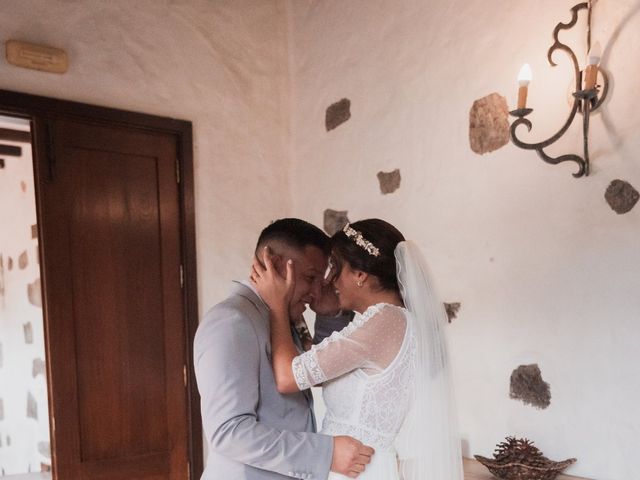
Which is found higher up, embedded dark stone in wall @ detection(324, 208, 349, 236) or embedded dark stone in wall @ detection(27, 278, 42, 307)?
embedded dark stone in wall @ detection(324, 208, 349, 236)

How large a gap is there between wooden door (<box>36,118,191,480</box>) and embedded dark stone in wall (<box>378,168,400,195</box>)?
3.56 feet

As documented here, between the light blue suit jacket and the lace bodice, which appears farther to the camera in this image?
the lace bodice

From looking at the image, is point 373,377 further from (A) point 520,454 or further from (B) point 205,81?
(B) point 205,81

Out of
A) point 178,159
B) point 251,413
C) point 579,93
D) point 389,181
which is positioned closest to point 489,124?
point 579,93

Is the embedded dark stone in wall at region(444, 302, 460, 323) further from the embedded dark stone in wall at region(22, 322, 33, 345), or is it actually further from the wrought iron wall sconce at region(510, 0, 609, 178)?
the embedded dark stone in wall at region(22, 322, 33, 345)

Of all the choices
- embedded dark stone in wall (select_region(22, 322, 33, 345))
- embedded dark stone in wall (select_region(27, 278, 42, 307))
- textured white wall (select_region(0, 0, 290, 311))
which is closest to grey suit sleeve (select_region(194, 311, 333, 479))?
textured white wall (select_region(0, 0, 290, 311))

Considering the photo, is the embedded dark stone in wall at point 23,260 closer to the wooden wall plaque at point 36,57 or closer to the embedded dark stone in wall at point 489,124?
the wooden wall plaque at point 36,57

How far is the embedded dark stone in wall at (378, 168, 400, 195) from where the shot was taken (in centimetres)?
259

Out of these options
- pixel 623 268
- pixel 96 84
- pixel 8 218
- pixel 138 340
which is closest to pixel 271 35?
pixel 96 84

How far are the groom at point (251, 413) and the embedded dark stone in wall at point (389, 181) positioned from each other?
4.20 ft

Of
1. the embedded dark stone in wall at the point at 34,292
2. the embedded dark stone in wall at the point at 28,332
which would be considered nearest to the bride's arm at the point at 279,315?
the embedded dark stone in wall at the point at 34,292

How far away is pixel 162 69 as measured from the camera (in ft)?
9.29

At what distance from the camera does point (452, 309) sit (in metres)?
2.27

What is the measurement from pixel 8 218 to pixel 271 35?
8.99 ft
